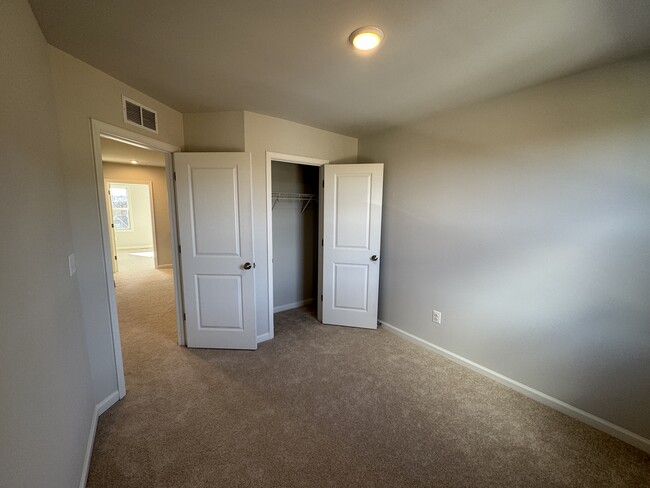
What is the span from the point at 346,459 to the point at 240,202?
7.16ft

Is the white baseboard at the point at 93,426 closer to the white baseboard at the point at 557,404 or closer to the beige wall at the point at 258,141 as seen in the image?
the beige wall at the point at 258,141

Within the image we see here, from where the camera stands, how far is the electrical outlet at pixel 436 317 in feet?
8.84

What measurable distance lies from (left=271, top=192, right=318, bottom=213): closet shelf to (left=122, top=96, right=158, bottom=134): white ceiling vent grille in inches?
59.0

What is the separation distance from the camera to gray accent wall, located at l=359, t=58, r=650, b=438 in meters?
1.64

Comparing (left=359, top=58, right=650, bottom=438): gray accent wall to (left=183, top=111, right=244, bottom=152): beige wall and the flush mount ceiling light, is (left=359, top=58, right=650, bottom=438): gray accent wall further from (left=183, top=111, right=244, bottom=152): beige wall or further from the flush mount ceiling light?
(left=183, top=111, right=244, bottom=152): beige wall

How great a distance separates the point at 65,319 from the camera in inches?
55.3

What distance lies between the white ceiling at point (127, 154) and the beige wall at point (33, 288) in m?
3.16

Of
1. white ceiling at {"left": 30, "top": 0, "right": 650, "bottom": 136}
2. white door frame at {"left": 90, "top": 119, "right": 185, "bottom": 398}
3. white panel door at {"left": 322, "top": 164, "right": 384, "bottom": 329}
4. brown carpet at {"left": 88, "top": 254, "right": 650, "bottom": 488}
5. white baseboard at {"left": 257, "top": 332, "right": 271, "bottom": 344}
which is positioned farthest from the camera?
white panel door at {"left": 322, "top": 164, "right": 384, "bottom": 329}

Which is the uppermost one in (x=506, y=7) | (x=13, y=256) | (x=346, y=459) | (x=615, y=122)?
(x=506, y=7)

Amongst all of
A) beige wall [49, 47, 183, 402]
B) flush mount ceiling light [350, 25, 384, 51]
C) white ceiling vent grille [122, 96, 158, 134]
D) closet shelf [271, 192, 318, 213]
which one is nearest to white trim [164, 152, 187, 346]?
white ceiling vent grille [122, 96, 158, 134]

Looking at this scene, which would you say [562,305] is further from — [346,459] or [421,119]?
[421,119]

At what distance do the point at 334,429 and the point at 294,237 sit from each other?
2.51m

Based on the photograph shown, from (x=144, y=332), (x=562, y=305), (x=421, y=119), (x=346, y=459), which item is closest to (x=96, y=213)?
(x=144, y=332)

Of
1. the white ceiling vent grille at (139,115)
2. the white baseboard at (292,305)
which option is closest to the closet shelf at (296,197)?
the white baseboard at (292,305)
